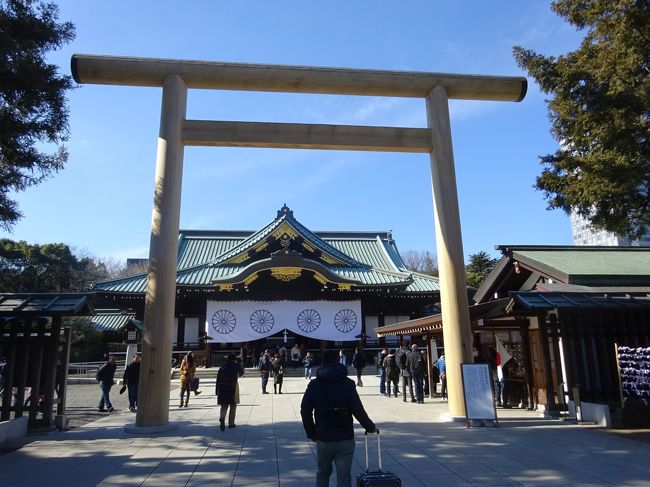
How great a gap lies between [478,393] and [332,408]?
216 inches

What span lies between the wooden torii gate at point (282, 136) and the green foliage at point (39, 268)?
85.3 ft

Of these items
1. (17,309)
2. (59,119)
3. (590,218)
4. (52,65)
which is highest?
(52,65)

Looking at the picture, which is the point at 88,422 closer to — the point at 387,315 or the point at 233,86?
the point at 233,86

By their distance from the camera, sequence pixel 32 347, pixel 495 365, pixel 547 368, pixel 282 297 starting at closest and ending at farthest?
1. pixel 32 347
2. pixel 547 368
3. pixel 495 365
4. pixel 282 297

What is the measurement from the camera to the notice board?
8.49 m

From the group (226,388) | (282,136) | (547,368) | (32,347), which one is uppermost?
(282,136)

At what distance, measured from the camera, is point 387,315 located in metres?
25.9

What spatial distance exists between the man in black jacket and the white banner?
19874 mm

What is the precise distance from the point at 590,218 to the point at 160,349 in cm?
960

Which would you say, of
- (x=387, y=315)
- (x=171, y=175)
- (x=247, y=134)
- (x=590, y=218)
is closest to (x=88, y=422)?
(x=171, y=175)

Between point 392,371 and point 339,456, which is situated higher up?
point 392,371

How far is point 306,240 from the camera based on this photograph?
26219mm

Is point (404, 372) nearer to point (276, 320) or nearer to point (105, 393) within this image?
point (105, 393)

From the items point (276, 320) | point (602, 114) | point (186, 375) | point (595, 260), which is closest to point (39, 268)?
point (276, 320)
